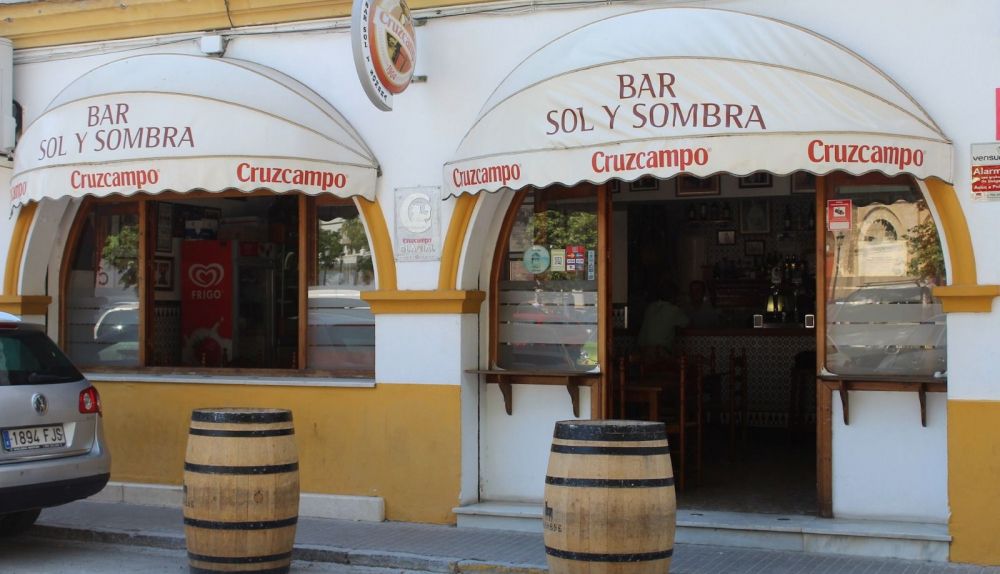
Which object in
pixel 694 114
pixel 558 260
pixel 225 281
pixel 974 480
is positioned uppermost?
pixel 694 114

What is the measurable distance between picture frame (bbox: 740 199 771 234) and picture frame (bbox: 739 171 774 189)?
1785 mm

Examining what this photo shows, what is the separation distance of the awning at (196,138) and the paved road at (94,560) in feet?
9.05

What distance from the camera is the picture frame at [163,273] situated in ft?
34.3

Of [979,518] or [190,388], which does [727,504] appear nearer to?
[979,518]

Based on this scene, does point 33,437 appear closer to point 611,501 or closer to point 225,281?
point 225,281

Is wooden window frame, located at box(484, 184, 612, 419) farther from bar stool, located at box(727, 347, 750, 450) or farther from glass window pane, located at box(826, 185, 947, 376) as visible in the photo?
bar stool, located at box(727, 347, 750, 450)

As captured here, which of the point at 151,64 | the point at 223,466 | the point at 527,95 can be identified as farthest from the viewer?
the point at 151,64

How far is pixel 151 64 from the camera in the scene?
9.09m

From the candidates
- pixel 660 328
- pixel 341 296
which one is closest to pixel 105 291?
pixel 341 296

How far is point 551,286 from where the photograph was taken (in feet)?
29.0

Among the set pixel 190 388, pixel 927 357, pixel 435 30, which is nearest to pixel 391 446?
pixel 190 388

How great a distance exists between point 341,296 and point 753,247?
22.9 ft

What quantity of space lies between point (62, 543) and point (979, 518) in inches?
265

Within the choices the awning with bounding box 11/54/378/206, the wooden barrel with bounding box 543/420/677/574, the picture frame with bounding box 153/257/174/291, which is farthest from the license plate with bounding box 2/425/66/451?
the wooden barrel with bounding box 543/420/677/574
